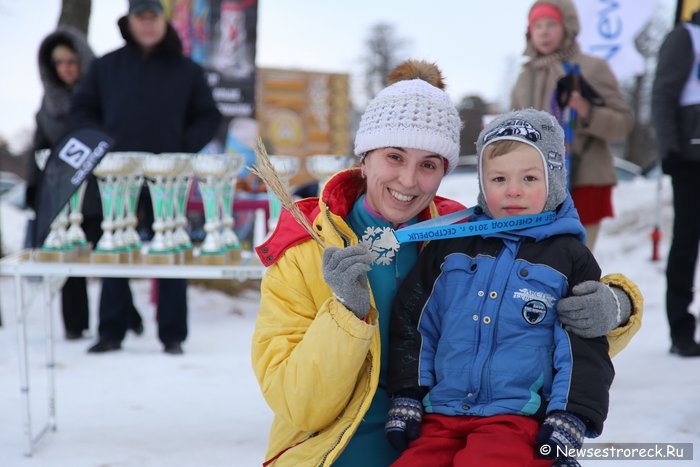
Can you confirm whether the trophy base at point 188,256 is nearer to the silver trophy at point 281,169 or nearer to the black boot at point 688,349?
the silver trophy at point 281,169

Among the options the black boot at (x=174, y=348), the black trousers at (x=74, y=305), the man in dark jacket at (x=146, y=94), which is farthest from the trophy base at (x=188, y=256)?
the black trousers at (x=74, y=305)

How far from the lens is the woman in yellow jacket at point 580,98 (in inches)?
148

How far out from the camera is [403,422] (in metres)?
1.79

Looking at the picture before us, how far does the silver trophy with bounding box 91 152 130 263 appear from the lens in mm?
3137

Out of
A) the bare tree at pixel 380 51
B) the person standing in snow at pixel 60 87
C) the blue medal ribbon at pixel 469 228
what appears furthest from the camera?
the bare tree at pixel 380 51

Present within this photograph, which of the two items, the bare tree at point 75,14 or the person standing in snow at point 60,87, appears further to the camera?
the bare tree at point 75,14

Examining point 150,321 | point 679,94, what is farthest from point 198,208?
point 679,94

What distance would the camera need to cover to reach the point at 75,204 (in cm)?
339

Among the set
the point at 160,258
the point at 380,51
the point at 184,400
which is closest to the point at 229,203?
the point at 160,258

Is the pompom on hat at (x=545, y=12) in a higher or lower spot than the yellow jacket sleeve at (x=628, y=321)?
higher

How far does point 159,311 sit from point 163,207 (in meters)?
1.54

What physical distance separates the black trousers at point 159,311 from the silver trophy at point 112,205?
1371 millimetres

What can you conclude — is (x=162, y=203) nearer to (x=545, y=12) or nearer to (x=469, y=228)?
(x=469, y=228)

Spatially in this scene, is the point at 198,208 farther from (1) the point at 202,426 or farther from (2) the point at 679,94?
(2) the point at 679,94
